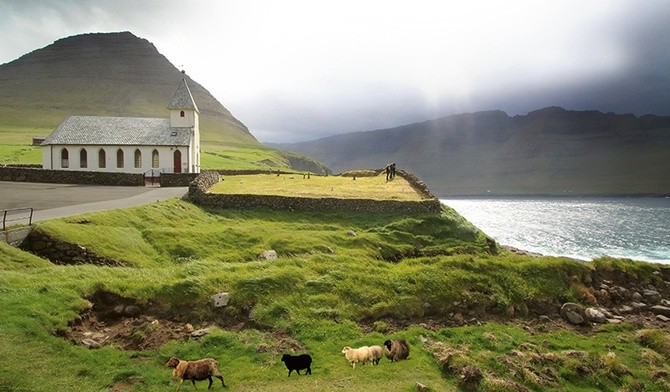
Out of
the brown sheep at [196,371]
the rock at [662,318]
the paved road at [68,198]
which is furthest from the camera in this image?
the paved road at [68,198]

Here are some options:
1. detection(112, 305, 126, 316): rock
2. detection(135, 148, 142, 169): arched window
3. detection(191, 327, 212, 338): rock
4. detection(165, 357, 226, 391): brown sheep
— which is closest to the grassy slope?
detection(165, 357, 226, 391): brown sheep

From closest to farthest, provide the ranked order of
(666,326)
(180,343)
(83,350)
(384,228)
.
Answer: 1. (83,350)
2. (180,343)
3. (666,326)
4. (384,228)

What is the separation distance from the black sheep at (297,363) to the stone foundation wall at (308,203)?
76.5ft

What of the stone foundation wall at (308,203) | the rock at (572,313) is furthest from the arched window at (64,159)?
the rock at (572,313)

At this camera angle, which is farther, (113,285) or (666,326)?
(666,326)

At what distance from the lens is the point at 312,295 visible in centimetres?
1570

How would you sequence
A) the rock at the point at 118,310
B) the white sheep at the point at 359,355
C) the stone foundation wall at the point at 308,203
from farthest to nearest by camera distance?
the stone foundation wall at the point at 308,203 → the rock at the point at 118,310 → the white sheep at the point at 359,355

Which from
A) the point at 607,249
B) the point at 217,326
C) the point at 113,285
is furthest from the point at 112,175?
the point at 607,249

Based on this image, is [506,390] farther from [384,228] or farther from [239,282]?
[384,228]

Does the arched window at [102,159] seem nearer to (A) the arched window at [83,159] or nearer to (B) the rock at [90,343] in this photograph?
(A) the arched window at [83,159]

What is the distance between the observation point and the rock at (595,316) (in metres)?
16.8

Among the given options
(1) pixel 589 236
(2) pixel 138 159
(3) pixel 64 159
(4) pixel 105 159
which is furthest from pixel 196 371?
(3) pixel 64 159

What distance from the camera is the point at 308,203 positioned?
112 ft

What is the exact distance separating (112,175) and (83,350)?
38234 mm
